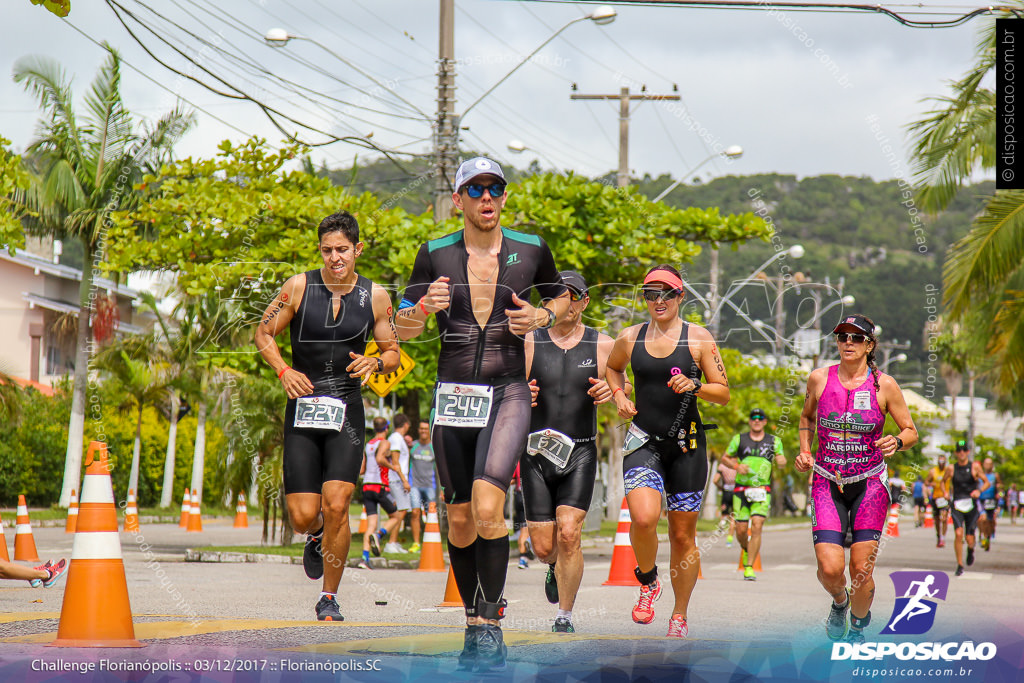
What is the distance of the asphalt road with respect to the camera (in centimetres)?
522

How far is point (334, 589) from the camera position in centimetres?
760

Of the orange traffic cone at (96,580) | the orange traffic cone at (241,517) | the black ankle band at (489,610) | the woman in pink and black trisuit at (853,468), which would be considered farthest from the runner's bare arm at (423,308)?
the orange traffic cone at (241,517)

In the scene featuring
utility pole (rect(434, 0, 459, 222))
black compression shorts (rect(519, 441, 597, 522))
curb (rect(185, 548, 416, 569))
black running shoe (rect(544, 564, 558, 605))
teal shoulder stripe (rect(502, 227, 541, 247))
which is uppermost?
utility pole (rect(434, 0, 459, 222))

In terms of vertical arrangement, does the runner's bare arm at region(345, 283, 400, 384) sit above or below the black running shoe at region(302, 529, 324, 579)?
above

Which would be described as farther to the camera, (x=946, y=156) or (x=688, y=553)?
(x=946, y=156)

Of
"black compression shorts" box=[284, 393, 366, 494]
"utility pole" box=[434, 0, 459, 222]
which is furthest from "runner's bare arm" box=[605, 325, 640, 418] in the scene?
"utility pole" box=[434, 0, 459, 222]

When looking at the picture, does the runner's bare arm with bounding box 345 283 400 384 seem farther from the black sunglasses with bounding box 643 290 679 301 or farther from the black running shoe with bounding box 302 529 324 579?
the black sunglasses with bounding box 643 290 679 301

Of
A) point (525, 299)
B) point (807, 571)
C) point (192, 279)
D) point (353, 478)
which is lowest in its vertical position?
point (807, 571)

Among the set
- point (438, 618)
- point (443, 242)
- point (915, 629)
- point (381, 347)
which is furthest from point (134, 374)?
point (915, 629)

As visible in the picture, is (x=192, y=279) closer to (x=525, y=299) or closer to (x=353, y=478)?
(x=353, y=478)

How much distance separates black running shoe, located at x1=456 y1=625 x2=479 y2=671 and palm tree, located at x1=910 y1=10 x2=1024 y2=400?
14172 mm

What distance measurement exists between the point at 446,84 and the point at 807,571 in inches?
349

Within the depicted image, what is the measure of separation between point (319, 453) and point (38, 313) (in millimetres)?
35692

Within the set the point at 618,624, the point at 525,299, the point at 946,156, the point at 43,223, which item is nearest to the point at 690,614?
the point at 618,624
